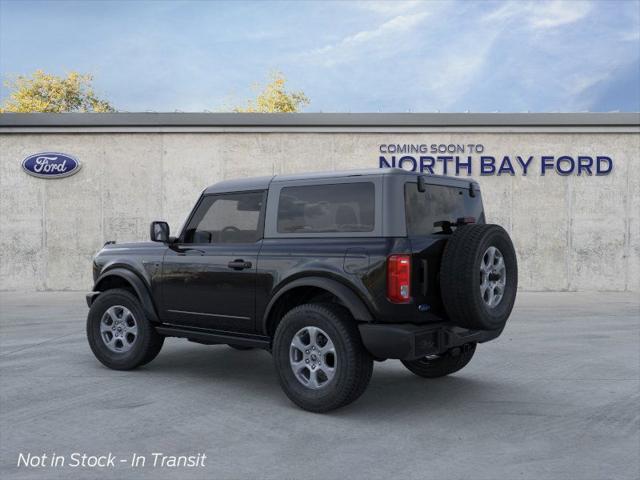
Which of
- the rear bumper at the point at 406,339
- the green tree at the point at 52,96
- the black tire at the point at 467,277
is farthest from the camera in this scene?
the green tree at the point at 52,96

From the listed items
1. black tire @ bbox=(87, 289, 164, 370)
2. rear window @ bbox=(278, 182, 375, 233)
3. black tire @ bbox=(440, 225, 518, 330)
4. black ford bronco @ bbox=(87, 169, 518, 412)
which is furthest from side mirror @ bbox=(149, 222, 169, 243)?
black tire @ bbox=(440, 225, 518, 330)

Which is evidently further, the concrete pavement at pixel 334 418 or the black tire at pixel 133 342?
the black tire at pixel 133 342

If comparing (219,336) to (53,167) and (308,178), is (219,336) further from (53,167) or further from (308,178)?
(53,167)

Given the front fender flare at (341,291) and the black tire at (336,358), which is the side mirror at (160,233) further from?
the black tire at (336,358)

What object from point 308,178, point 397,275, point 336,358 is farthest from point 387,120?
point 336,358

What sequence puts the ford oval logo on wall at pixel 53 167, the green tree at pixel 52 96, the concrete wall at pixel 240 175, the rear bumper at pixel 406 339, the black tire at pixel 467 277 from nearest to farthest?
the rear bumper at pixel 406 339, the black tire at pixel 467 277, the concrete wall at pixel 240 175, the ford oval logo on wall at pixel 53 167, the green tree at pixel 52 96

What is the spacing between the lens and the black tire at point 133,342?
6.04 m

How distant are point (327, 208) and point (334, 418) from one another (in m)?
1.65

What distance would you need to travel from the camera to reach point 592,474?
3.52 meters

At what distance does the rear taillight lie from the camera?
4410 mm

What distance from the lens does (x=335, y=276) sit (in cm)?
465

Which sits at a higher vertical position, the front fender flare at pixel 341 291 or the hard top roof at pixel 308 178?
the hard top roof at pixel 308 178

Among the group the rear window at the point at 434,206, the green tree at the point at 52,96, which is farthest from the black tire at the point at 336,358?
the green tree at the point at 52,96

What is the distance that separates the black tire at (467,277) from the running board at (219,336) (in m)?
1.62
